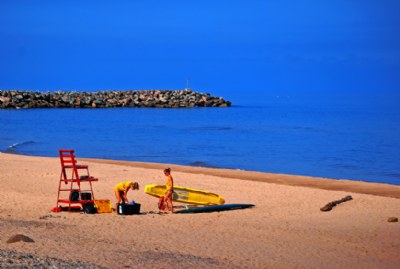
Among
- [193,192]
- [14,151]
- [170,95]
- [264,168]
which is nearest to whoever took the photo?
[193,192]

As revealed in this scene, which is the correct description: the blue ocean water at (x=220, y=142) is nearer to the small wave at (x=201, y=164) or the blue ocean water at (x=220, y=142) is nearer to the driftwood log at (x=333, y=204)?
the small wave at (x=201, y=164)

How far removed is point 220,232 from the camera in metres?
14.5

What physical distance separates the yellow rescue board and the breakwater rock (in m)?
66.2

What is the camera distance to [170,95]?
95.6 metres

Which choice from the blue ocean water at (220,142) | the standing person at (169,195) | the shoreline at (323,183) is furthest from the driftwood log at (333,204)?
the blue ocean water at (220,142)

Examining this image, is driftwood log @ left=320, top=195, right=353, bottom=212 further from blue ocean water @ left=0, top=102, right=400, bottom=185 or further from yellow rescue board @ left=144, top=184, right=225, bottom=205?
blue ocean water @ left=0, top=102, right=400, bottom=185

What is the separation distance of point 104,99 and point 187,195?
2930 inches

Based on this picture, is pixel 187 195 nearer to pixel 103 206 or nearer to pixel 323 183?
pixel 103 206

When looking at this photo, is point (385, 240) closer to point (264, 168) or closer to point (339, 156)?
point (264, 168)

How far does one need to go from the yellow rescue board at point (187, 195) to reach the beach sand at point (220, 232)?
0.46 metres

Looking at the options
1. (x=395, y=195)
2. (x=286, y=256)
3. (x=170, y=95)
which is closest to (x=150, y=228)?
(x=286, y=256)

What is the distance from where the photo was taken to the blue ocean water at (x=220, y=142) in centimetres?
3544

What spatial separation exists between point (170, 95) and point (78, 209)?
79186mm

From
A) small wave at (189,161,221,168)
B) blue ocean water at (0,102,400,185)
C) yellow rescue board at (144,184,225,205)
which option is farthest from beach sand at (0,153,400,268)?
blue ocean water at (0,102,400,185)
